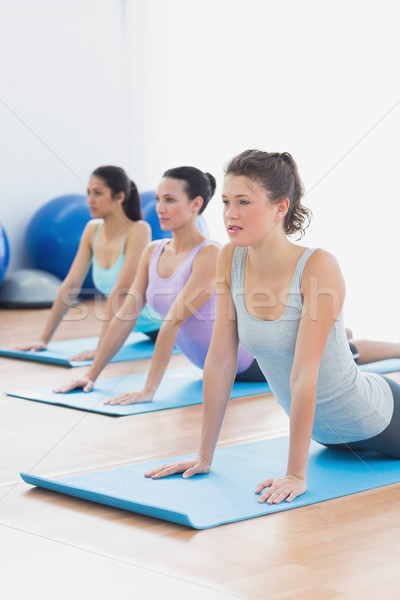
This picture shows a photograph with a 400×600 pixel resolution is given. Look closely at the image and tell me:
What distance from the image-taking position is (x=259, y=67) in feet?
20.1

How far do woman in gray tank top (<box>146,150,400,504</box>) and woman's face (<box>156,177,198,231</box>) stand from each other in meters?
0.92

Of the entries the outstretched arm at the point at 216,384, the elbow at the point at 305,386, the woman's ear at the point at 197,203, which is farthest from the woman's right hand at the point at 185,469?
the woman's ear at the point at 197,203

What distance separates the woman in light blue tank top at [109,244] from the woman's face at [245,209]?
1.68m

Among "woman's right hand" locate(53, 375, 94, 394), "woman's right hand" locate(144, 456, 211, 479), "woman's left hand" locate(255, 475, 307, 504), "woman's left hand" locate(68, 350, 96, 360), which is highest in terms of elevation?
"woman's left hand" locate(255, 475, 307, 504)

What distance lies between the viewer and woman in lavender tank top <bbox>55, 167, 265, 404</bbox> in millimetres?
3111

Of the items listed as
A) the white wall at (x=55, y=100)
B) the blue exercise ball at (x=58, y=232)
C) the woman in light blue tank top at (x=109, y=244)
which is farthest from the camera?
the white wall at (x=55, y=100)

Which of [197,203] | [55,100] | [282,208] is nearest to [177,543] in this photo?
[282,208]

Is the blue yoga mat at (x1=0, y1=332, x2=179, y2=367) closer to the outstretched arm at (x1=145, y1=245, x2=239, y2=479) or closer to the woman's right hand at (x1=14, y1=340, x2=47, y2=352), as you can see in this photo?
the woman's right hand at (x1=14, y1=340, x2=47, y2=352)

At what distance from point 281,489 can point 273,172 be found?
76 centimetres

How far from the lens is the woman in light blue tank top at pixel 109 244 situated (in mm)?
3738

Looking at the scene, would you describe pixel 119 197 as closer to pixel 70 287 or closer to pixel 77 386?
pixel 70 287

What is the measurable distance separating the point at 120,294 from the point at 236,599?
92.6 inches

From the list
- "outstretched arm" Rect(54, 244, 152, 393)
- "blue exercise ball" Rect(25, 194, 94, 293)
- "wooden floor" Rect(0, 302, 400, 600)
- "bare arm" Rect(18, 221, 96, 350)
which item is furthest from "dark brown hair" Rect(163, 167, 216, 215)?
"blue exercise ball" Rect(25, 194, 94, 293)

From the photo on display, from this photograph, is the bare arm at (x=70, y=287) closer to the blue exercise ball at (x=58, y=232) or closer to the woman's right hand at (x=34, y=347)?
the woman's right hand at (x=34, y=347)
